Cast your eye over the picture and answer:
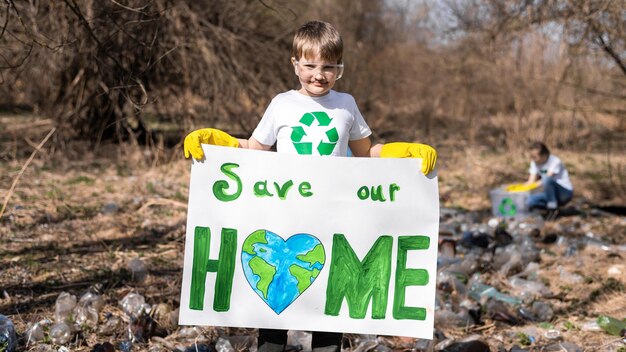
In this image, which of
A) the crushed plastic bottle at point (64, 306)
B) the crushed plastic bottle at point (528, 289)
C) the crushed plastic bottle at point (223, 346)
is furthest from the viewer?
the crushed plastic bottle at point (528, 289)

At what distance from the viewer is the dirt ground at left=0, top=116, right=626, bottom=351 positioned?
3789 millimetres

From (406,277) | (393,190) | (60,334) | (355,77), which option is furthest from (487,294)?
(355,77)

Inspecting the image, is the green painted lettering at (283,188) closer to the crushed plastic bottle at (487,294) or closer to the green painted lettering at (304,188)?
the green painted lettering at (304,188)

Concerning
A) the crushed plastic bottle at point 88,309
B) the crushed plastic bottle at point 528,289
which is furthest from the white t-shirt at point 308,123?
the crushed plastic bottle at point 528,289

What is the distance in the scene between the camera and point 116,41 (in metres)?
8.09

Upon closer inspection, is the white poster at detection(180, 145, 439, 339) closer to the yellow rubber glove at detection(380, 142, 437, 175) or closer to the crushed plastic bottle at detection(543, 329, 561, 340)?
the yellow rubber glove at detection(380, 142, 437, 175)

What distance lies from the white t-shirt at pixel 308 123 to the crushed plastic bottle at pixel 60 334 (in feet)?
4.56

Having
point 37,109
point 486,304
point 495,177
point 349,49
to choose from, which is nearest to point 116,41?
point 37,109

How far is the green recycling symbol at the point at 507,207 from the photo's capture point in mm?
6954

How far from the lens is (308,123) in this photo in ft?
8.96

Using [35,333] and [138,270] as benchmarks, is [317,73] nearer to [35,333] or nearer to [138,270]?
[35,333]

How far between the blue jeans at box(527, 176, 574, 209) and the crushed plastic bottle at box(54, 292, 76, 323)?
15.6ft

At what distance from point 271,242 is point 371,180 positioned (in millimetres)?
451

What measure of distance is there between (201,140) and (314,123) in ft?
1.42
